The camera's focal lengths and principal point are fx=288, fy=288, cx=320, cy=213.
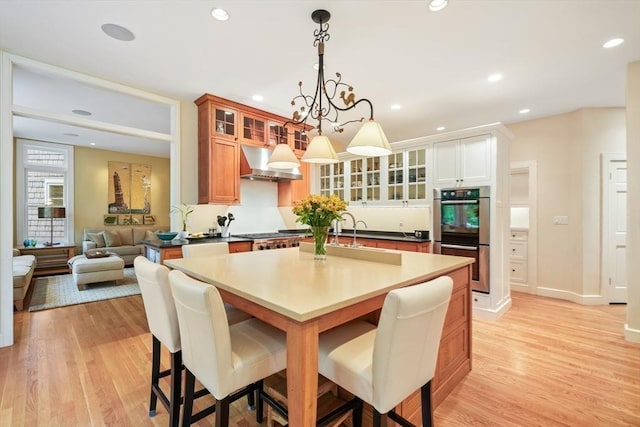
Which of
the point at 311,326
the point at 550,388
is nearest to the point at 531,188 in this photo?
the point at 550,388

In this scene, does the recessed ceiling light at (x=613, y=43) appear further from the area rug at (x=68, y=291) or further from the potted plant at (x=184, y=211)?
the area rug at (x=68, y=291)

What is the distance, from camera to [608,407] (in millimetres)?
1944

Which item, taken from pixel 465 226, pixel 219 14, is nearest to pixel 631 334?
pixel 465 226

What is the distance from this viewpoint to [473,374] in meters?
2.33

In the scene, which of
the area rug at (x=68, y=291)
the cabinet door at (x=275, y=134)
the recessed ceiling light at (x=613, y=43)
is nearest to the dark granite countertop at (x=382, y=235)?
the cabinet door at (x=275, y=134)

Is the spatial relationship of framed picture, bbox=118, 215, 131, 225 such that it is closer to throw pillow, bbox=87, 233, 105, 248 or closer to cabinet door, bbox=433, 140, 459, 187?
throw pillow, bbox=87, 233, 105, 248

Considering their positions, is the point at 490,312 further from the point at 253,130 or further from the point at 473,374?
the point at 253,130

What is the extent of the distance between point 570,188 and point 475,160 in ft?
5.76

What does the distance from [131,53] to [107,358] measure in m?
2.87

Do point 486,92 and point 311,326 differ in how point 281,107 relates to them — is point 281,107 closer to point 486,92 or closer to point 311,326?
point 486,92

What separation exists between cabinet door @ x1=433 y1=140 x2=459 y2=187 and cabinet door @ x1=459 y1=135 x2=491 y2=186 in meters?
0.09

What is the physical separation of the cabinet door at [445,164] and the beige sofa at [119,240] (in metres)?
5.94

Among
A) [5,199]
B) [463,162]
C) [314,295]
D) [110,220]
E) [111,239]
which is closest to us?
[314,295]

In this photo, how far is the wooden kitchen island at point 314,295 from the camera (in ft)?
3.59
